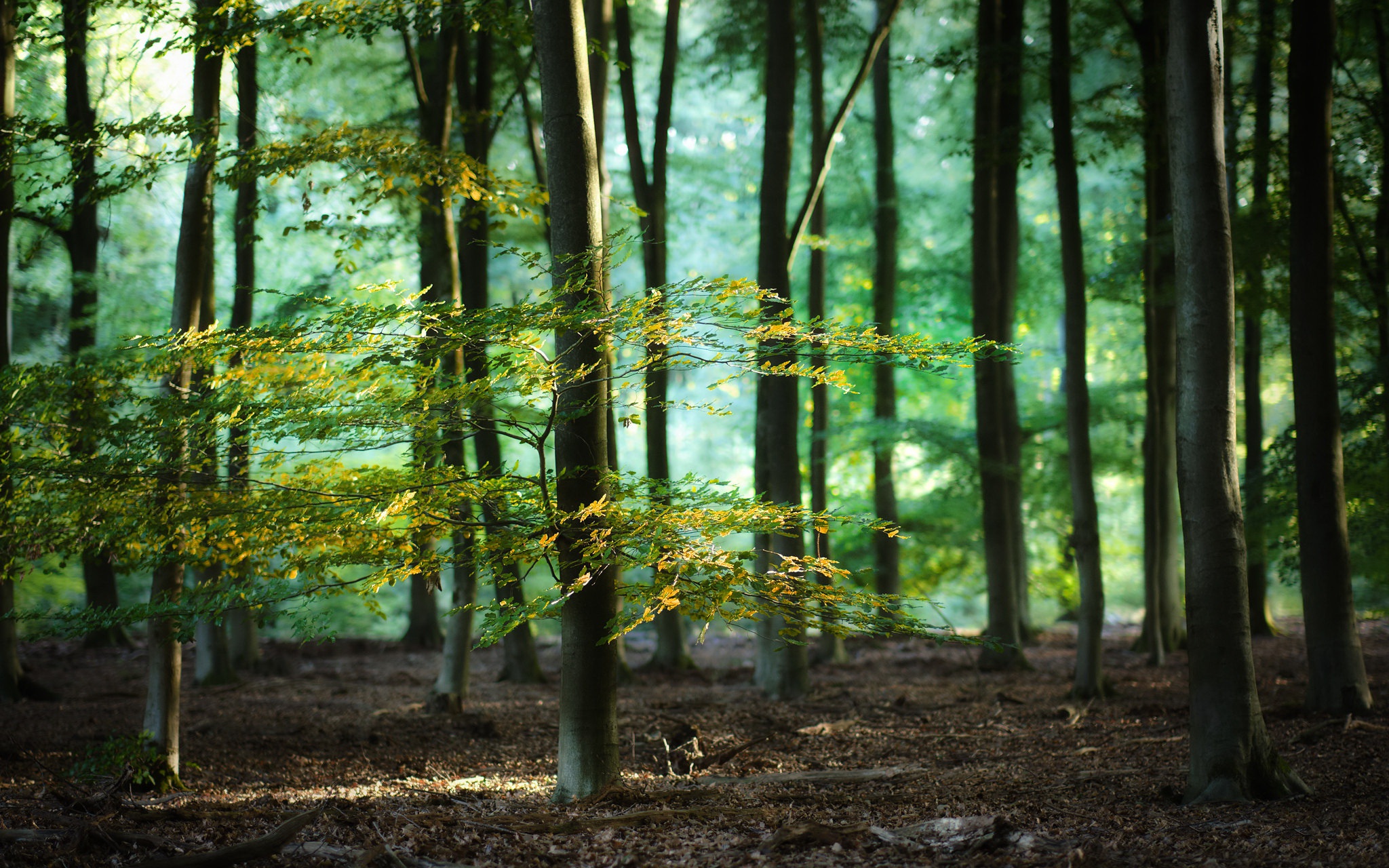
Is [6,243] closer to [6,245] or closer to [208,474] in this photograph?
[6,245]

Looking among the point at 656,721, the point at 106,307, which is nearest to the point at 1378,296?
the point at 656,721

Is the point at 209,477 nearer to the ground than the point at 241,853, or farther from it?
farther from it

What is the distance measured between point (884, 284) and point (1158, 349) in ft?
18.9

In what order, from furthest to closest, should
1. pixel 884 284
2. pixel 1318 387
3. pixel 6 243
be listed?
1. pixel 884 284
2. pixel 6 243
3. pixel 1318 387

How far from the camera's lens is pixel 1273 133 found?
1306cm

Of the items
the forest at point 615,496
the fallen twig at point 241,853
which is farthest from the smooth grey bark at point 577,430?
the fallen twig at point 241,853

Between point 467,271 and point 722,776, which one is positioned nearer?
point 722,776

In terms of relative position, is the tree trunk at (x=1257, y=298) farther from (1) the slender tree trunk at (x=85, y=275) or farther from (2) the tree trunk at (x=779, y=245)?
(1) the slender tree trunk at (x=85, y=275)

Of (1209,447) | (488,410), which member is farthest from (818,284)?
(488,410)

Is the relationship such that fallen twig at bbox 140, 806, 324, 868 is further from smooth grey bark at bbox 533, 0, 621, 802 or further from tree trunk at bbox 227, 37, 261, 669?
smooth grey bark at bbox 533, 0, 621, 802

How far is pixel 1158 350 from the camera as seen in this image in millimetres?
12414

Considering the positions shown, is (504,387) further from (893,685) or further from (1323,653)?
(893,685)

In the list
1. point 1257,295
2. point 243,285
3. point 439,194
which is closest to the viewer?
point 243,285

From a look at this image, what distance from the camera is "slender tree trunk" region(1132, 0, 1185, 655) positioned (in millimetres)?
10844
